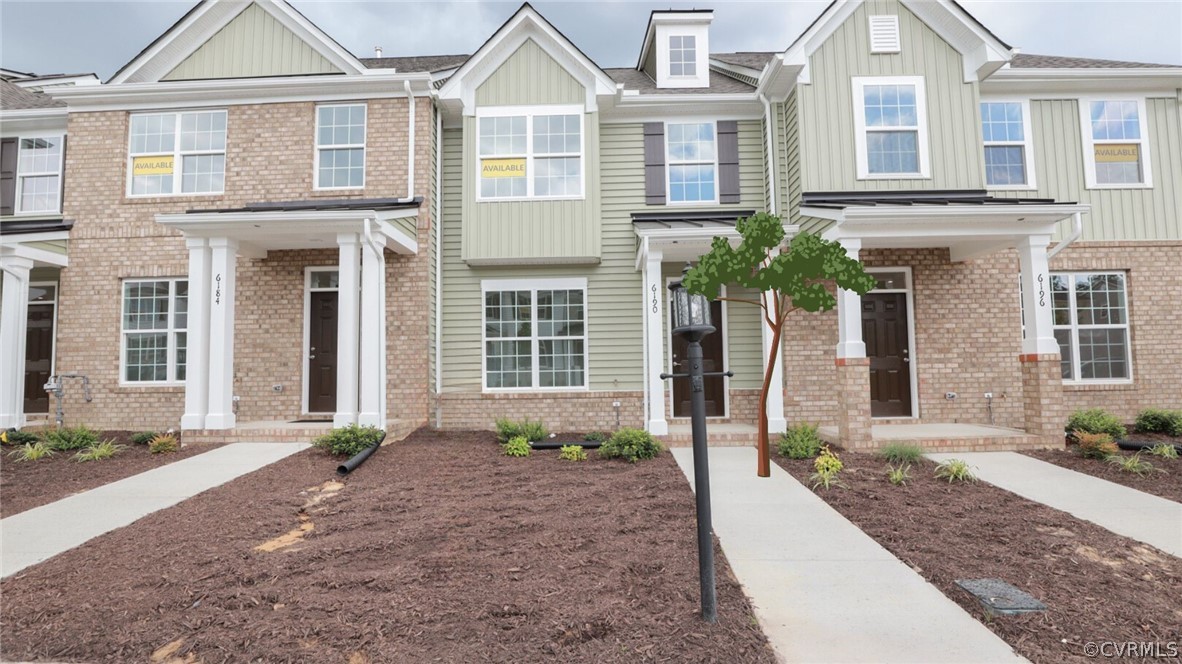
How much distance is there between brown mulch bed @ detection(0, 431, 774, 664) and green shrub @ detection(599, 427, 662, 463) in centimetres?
154

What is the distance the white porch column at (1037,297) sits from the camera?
25.3ft

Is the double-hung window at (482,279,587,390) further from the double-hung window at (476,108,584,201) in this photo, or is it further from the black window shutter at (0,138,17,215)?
the black window shutter at (0,138,17,215)

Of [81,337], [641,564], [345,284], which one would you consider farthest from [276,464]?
[81,337]

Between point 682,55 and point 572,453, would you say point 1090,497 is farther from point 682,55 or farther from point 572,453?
point 682,55

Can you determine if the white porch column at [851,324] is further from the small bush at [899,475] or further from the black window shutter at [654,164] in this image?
the black window shutter at [654,164]

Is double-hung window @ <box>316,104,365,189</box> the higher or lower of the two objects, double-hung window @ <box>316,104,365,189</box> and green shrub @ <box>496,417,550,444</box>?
the higher

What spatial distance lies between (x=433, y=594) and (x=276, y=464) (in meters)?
4.48

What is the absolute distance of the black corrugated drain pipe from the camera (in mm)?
6324

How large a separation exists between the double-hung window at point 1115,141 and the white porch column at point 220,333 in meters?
13.8

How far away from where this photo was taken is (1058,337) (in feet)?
31.6

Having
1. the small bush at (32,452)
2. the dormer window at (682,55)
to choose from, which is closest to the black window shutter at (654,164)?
the dormer window at (682,55)

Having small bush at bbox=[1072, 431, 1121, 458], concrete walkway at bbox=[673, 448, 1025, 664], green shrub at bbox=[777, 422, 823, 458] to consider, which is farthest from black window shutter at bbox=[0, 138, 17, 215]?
small bush at bbox=[1072, 431, 1121, 458]

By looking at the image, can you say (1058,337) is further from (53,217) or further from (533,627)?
(53,217)

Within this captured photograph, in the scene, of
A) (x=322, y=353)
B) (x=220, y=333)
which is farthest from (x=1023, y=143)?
(x=220, y=333)
